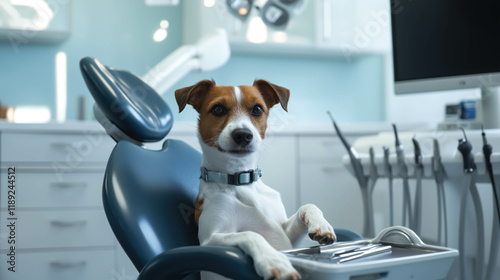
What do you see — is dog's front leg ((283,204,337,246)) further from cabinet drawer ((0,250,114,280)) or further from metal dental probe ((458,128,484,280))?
cabinet drawer ((0,250,114,280))

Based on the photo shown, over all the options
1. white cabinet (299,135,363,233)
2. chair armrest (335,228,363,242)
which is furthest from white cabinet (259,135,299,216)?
chair armrest (335,228,363,242)

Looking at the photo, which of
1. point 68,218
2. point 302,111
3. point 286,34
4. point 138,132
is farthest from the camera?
point 302,111

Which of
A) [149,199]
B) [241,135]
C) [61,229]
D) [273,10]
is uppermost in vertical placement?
[273,10]

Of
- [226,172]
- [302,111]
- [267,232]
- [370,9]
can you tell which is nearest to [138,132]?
[226,172]

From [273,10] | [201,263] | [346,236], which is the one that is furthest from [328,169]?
[201,263]

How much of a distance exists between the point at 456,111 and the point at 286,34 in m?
1.18

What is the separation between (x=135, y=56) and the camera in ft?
9.73

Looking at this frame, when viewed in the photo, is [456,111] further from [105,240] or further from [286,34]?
[105,240]

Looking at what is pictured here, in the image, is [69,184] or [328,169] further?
[328,169]

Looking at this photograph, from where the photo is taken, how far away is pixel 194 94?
1032 millimetres

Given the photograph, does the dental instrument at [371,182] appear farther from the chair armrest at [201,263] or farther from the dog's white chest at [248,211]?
the chair armrest at [201,263]

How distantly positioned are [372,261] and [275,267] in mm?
138

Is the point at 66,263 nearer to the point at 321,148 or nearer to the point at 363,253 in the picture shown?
the point at 321,148

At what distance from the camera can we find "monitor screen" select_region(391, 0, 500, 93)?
1.70 metres
